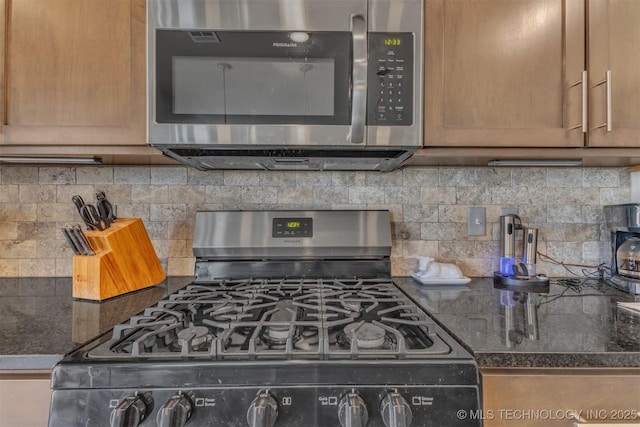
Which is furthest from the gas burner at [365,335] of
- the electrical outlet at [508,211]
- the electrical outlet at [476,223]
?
the electrical outlet at [508,211]

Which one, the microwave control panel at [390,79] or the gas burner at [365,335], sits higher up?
the microwave control panel at [390,79]

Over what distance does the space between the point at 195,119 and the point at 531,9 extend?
3.47 feet

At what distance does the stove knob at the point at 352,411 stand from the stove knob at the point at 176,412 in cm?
27

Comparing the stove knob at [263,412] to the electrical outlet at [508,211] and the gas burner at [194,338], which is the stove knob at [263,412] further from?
the electrical outlet at [508,211]

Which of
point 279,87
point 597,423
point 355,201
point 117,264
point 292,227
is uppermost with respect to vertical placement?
point 279,87

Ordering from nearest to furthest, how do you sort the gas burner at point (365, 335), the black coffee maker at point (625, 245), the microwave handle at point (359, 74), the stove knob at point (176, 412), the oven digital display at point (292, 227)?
the stove knob at point (176, 412)
the gas burner at point (365, 335)
the microwave handle at point (359, 74)
the black coffee maker at point (625, 245)
the oven digital display at point (292, 227)

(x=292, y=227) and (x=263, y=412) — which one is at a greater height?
(x=292, y=227)

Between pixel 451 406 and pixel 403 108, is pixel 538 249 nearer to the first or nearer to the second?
pixel 403 108

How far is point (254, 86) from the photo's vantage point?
100cm

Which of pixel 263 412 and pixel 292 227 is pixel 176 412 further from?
pixel 292 227

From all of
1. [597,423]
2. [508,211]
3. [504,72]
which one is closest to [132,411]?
[597,423]

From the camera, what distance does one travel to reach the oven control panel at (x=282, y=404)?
61 centimetres

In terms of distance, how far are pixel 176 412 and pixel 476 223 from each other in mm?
1202

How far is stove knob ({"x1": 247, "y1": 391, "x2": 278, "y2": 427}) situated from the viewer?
58 cm
